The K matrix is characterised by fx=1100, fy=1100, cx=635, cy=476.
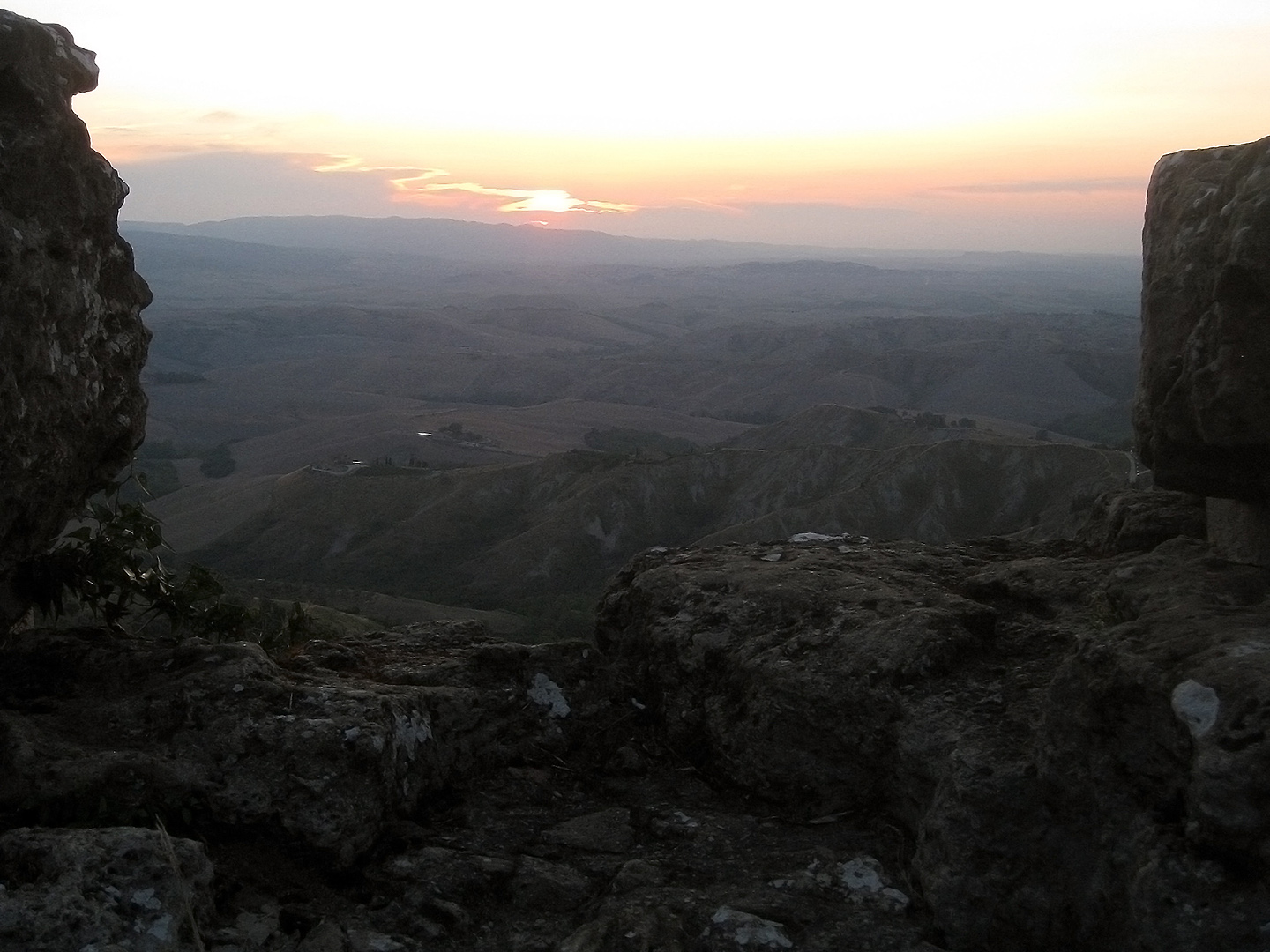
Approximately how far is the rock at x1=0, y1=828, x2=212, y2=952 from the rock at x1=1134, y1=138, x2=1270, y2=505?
489 centimetres

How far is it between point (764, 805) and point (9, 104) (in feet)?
17.4

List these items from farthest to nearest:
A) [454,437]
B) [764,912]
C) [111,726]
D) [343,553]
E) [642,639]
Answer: [454,437] < [343,553] < [642,639] < [111,726] < [764,912]

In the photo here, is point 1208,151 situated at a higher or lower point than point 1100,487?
higher

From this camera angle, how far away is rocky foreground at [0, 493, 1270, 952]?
14.0 feet

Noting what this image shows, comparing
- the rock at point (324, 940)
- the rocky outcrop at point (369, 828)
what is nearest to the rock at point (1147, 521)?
the rocky outcrop at point (369, 828)

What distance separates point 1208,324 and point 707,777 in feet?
11.2

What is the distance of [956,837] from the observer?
188 inches

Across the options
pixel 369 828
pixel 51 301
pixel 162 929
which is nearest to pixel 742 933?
pixel 369 828

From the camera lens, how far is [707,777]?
238 inches

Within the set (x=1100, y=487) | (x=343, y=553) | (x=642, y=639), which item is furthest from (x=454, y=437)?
(x=642, y=639)

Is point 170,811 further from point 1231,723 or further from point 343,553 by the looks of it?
point 343,553

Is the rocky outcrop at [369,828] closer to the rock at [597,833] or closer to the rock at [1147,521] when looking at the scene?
the rock at [597,833]

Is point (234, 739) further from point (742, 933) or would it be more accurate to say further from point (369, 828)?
point (742, 933)

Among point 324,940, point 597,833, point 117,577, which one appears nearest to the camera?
point 324,940
